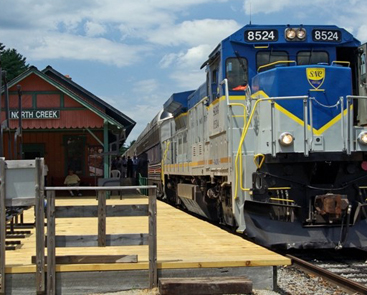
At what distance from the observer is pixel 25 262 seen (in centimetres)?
688

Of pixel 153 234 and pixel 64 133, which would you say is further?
pixel 64 133

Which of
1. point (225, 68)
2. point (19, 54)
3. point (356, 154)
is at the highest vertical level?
point (19, 54)

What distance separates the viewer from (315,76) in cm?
1007

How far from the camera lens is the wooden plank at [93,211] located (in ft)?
21.6

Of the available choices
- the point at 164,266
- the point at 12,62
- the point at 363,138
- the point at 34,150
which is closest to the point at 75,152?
the point at 34,150

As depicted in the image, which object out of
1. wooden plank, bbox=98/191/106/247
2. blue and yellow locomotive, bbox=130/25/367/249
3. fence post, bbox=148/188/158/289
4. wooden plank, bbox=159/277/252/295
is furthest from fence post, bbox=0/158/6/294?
blue and yellow locomotive, bbox=130/25/367/249

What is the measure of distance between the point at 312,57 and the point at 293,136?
2.30 metres

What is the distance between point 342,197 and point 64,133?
15.8m

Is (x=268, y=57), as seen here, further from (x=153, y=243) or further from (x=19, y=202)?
(x=19, y=202)

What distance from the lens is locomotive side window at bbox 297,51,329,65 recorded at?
11.2 metres

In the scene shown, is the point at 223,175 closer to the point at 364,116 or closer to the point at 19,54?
the point at 364,116

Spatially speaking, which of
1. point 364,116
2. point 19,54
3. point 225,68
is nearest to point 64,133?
point 225,68

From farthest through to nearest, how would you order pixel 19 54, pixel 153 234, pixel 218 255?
pixel 19 54 → pixel 218 255 → pixel 153 234

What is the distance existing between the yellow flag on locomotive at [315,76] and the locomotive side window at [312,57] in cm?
118
